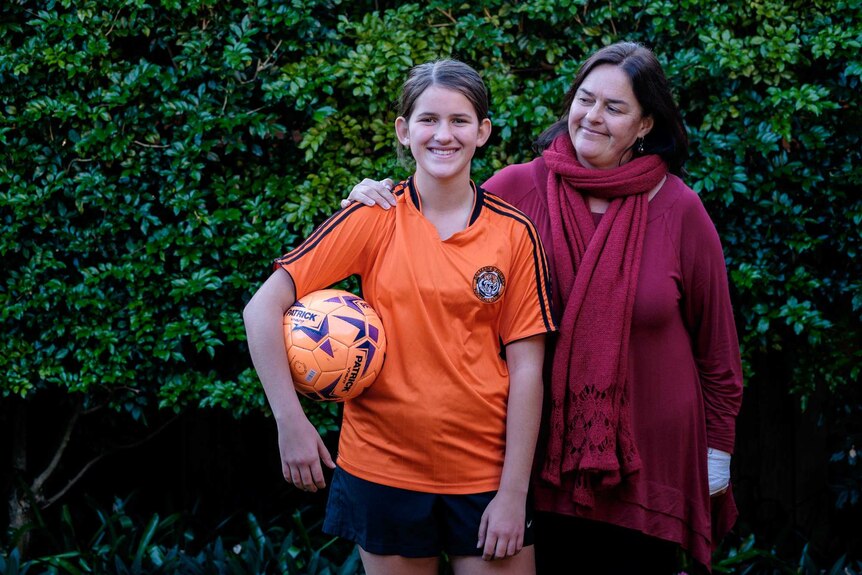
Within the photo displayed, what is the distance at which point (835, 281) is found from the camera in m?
4.19

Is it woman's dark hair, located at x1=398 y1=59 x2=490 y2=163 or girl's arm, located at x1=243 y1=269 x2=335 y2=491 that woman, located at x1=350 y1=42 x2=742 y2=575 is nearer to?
woman's dark hair, located at x1=398 y1=59 x2=490 y2=163

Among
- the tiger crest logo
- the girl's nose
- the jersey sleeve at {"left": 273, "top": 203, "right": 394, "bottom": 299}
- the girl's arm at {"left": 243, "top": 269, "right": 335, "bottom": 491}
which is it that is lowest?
the girl's arm at {"left": 243, "top": 269, "right": 335, "bottom": 491}

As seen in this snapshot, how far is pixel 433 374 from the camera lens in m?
2.55

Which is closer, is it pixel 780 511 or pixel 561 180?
pixel 561 180

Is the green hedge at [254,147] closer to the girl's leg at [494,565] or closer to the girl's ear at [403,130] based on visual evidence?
the girl's ear at [403,130]

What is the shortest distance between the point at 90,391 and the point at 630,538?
104 inches

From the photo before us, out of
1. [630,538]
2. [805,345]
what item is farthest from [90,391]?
[805,345]

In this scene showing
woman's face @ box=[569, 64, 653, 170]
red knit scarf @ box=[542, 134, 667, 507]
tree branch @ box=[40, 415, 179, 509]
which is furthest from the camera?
tree branch @ box=[40, 415, 179, 509]

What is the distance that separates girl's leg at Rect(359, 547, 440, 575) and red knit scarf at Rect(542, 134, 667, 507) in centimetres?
46

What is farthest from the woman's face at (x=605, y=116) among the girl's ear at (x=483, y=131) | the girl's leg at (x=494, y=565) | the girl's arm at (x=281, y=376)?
the girl's leg at (x=494, y=565)

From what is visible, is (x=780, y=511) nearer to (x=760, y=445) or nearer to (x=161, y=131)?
(x=760, y=445)

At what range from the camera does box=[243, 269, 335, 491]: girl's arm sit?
2.47 m

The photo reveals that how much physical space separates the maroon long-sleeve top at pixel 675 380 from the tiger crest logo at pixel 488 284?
1.05ft

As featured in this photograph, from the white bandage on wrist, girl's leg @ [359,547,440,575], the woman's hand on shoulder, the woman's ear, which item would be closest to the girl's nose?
the woman's hand on shoulder
